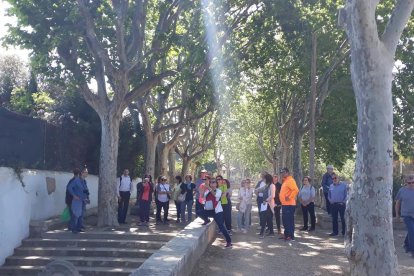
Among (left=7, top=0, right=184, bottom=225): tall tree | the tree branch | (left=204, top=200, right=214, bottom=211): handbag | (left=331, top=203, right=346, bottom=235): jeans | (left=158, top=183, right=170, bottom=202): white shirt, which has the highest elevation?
(left=7, top=0, right=184, bottom=225): tall tree

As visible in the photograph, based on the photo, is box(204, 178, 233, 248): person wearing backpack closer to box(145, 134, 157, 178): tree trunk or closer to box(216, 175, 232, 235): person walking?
box(216, 175, 232, 235): person walking

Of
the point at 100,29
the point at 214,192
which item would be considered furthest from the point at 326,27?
the point at 214,192

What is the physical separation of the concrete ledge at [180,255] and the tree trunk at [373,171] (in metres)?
2.48

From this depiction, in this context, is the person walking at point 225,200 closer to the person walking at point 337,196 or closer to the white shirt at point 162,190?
the white shirt at point 162,190

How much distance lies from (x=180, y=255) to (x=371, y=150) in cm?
338

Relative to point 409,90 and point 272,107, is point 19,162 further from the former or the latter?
point 272,107

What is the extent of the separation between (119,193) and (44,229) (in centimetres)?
386

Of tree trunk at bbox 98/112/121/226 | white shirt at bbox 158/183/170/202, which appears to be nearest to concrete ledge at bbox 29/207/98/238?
tree trunk at bbox 98/112/121/226

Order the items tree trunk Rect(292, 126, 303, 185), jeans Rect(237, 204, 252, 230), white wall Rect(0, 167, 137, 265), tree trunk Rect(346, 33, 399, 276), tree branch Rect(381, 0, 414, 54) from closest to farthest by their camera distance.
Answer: tree trunk Rect(346, 33, 399, 276) < tree branch Rect(381, 0, 414, 54) < white wall Rect(0, 167, 137, 265) < jeans Rect(237, 204, 252, 230) < tree trunk Rect(292, 126, 303, 185)

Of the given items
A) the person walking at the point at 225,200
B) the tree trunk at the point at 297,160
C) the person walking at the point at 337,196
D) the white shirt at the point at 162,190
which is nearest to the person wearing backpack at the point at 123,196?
the white shirt at the point at 162,190

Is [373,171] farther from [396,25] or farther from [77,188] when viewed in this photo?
[77,188]

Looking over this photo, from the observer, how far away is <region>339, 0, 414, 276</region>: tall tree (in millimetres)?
6953

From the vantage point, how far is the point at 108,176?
14906 mm

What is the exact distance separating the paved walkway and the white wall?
4.27m
